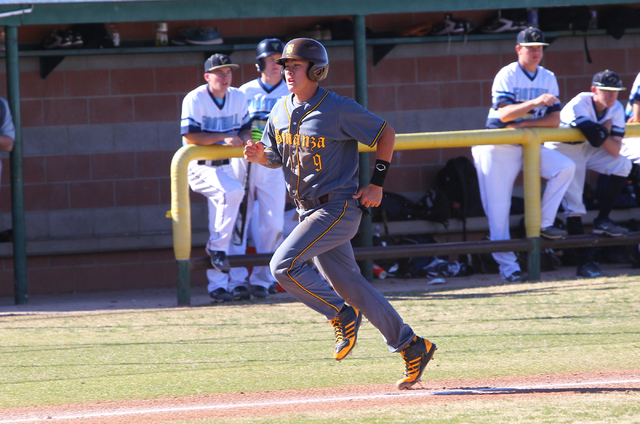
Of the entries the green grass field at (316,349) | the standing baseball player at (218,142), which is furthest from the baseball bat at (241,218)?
the green grass field at (316,349)

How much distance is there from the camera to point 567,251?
838cm

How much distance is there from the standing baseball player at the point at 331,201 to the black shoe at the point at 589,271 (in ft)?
12.7

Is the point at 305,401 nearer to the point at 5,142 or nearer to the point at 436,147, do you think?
the point at 436,147

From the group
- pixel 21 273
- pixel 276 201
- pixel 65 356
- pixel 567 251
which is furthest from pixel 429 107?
pixel 65 356

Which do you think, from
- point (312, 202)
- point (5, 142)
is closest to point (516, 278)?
point (312, 202)

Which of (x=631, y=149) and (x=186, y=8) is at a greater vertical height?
(x=186, y=8)

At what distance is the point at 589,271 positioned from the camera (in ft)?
23.7

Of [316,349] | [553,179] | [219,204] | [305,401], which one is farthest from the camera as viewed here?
[553,179]

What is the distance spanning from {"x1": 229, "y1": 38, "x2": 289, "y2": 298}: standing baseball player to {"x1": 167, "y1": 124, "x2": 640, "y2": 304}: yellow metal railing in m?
0.48

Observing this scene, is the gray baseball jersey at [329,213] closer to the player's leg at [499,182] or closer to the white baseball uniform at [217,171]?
the white baseball uniform at [217,171]

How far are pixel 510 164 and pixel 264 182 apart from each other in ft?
7.31

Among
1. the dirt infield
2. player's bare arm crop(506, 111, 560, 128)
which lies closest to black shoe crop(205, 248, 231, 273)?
the dirt infield

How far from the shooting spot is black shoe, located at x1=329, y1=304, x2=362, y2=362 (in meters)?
3.79

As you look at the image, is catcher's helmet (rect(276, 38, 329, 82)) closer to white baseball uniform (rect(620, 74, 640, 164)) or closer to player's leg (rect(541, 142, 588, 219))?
player's leg (rect(541, 142, 588, 219))
